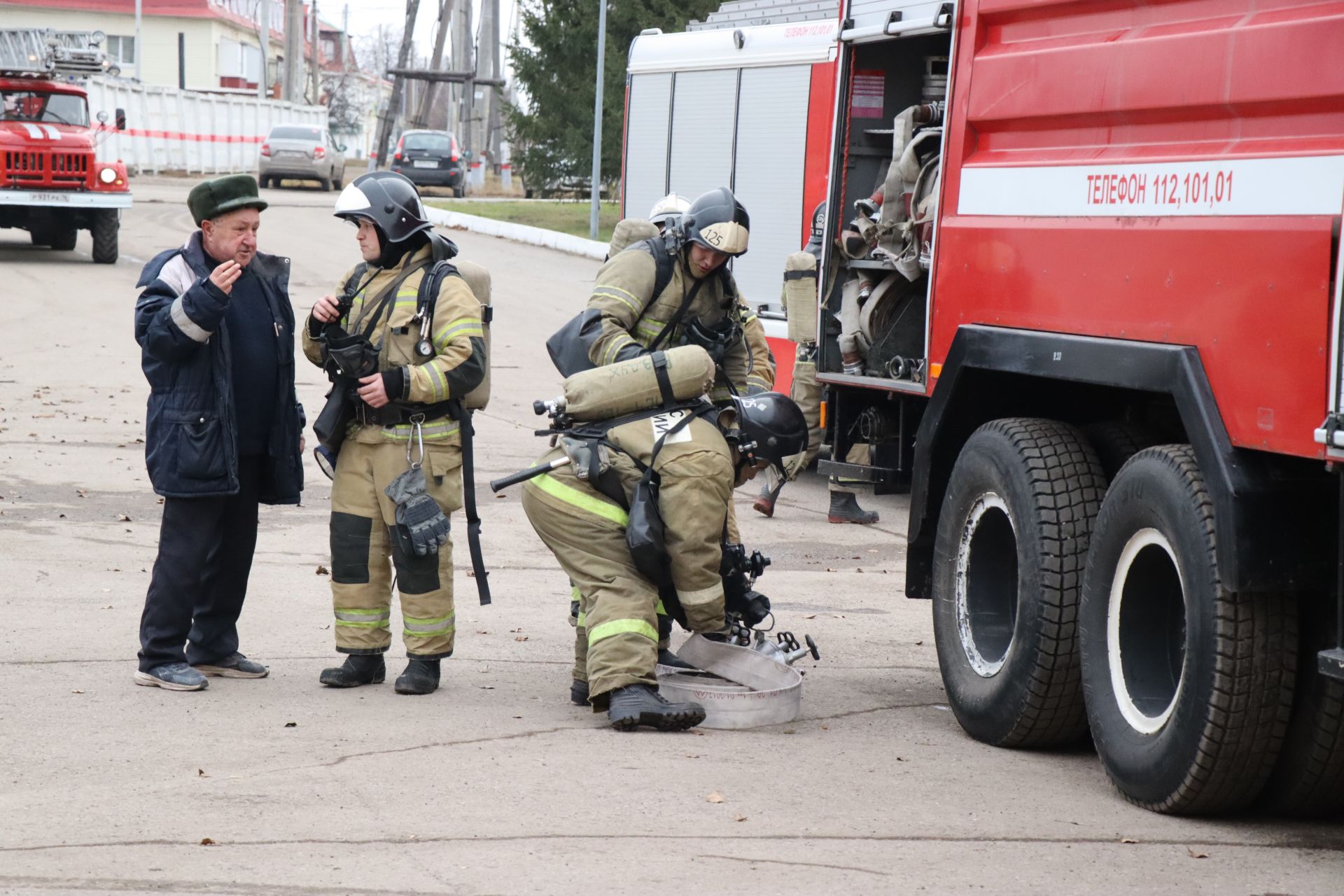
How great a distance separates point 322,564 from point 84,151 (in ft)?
47.5

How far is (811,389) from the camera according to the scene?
959 cm

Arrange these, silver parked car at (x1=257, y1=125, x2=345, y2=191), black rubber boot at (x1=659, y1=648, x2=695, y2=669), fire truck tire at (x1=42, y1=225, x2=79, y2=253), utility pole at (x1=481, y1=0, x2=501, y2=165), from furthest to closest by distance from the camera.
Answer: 1. utility pole at (x1=481, y1=0, x2=501, y2=165)
2. silver parked car at (x1=257, y1=125, x2=345, y2=191)
3. fire truck tire at (x1=42, y1=225, x2=79, y2=253)
4. black rubber boot at (x1=659, y1=648, x2=695, y2=669)

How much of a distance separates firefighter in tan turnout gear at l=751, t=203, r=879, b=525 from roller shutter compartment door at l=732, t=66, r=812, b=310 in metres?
1.86

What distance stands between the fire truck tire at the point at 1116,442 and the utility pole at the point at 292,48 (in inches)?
2137

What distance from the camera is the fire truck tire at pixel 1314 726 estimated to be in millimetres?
4262

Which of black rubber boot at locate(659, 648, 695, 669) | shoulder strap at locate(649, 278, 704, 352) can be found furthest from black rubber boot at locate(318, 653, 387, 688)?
shoulder strap at locate(649, 278, 704, 352)

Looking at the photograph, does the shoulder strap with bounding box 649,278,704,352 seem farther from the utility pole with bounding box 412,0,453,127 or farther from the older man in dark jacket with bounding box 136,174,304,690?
the utility pole with bounding box 412,0,453,127

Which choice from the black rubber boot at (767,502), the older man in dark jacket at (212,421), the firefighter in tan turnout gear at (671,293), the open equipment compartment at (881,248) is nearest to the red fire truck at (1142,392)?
the open equipment compartment at (881,248)

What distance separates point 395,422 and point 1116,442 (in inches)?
94.0

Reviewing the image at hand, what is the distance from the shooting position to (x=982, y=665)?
5.51 meters

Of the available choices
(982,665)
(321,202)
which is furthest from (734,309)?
(321,202)

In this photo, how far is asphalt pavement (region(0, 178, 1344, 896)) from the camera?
4.01 meters

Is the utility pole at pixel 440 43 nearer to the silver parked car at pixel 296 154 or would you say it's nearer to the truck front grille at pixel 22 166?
the silver parked car at pixel 296 154

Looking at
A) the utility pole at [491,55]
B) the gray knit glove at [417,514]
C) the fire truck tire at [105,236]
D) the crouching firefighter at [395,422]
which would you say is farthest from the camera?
the utility pole at [491,55]
